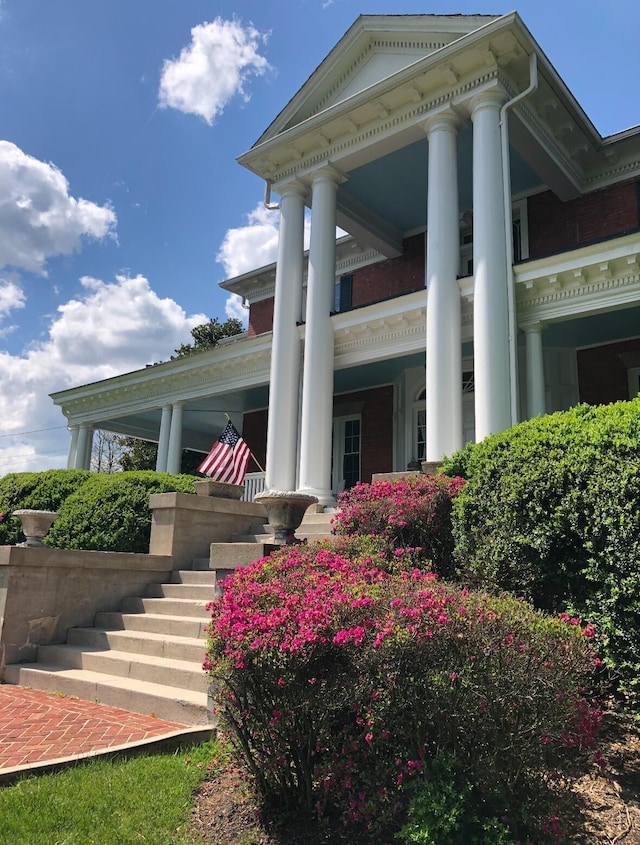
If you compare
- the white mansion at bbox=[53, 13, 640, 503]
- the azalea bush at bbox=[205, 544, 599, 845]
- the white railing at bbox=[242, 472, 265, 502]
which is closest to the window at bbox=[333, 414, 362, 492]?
the white mansion at bbox=[53, 13, 640, 503]

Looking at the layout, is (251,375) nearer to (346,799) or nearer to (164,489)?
(164,489)

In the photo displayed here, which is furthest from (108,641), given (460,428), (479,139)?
(479,139)

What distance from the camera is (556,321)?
10953mm

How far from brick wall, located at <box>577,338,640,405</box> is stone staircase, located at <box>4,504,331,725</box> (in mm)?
7178

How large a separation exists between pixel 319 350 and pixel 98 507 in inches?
208

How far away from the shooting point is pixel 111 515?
947 centimetres

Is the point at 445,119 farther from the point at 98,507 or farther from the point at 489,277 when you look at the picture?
the point at 98,507

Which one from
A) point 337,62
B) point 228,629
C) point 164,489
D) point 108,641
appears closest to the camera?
point 228,629

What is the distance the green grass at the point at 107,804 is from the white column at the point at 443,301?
7004 mm

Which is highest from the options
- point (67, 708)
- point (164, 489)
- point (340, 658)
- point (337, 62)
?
point (337, 62)

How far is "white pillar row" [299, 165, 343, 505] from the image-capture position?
12.3m

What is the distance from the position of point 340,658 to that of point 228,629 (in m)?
0.67

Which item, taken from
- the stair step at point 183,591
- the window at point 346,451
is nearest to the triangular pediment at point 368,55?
the window at point 346,451

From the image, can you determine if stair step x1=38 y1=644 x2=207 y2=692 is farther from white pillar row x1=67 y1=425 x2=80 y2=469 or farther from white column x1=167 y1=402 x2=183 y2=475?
white pillar row x1=67 y1=425 x2=80 y2=469
